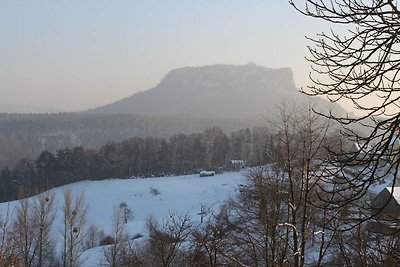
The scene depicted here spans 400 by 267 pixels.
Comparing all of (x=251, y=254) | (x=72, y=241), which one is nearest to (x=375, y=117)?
(x=251, y=254)

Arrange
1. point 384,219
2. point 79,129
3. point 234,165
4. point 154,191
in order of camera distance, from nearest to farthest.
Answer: point 384,219 → point 154,191 → point 234,165 → point 79,129

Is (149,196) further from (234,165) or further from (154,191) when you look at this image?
(234,165)

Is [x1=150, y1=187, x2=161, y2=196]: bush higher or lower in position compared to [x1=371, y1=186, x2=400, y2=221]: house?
lower

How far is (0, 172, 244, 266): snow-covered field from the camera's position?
1903 inches

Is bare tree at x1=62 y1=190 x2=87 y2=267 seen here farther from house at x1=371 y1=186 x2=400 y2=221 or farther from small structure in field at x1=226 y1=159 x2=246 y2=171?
small structure in field at x1=226 y1=159 x2=246 y2=171

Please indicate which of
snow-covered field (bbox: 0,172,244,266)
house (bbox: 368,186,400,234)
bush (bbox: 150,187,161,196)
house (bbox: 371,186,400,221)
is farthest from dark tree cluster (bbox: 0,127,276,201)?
house (bbox: 368,186,400,234)

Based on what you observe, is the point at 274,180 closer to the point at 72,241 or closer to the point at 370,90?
the point at 370,90

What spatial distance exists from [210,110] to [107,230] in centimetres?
15382

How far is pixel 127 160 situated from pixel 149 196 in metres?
17.3

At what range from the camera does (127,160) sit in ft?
239

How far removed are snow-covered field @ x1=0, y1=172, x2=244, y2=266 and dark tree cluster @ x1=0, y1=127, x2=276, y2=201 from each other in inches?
120

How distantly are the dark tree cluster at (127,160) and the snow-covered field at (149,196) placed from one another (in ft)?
9.99

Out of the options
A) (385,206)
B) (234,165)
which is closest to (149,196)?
(234,165)

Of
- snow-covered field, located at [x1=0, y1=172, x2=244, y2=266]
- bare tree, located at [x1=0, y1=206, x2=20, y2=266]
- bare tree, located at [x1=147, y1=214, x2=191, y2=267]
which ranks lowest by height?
snow-covered field, located at [x1=0, y1=172, x2=244, y2=266]
